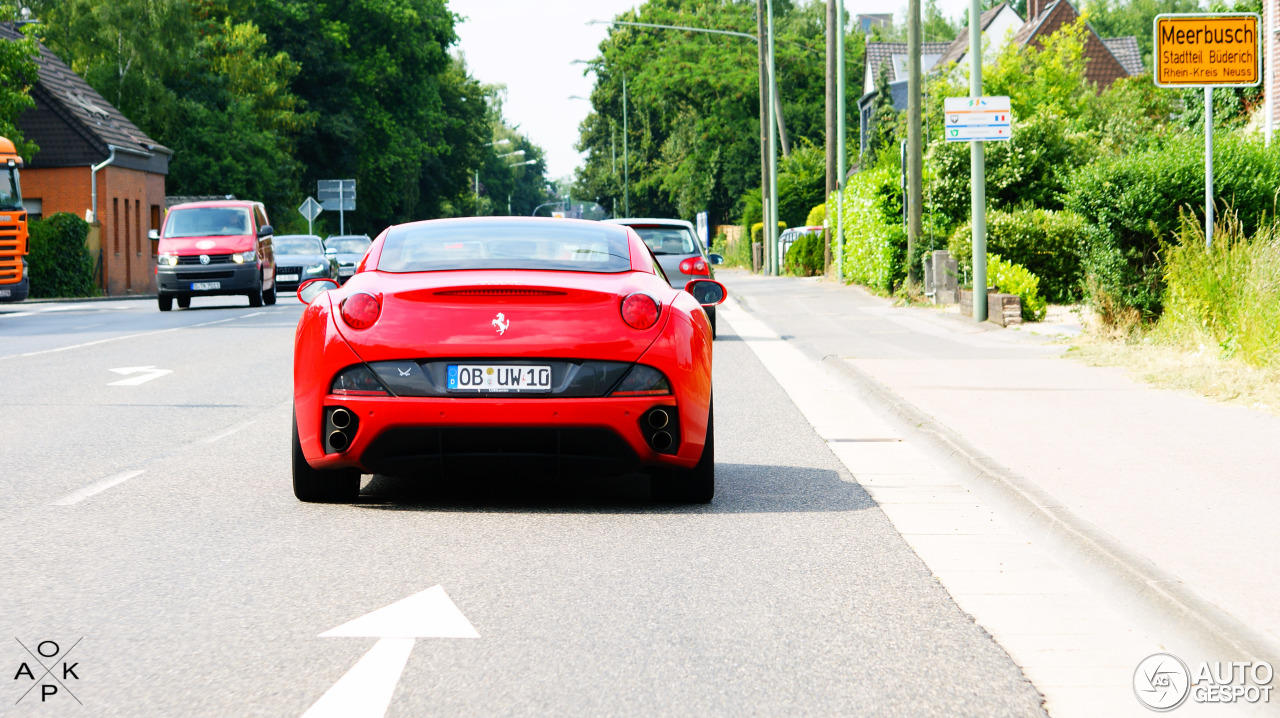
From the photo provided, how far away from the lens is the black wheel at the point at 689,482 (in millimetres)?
7453

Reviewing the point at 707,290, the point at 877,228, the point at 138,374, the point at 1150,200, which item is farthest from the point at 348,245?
the point at 707,290

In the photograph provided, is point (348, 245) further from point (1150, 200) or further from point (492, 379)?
point (492, 379)

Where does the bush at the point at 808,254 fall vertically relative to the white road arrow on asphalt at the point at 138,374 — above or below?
above

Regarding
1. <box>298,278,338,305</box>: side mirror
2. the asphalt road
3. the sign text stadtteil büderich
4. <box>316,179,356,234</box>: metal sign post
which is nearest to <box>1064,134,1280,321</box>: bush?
the sign text stadtteil büderich

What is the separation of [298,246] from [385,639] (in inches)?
A: 1461

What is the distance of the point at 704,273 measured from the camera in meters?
19.3

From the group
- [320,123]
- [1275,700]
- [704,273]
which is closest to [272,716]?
[1275,700]

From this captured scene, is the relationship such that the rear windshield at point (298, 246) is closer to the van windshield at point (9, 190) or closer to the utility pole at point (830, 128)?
the van windshield at point (9, 190)

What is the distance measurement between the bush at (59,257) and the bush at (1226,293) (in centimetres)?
3192

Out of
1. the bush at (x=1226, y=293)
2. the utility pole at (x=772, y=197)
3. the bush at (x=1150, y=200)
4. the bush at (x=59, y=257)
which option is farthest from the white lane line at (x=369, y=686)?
the utility pole at (x=772, y=197)

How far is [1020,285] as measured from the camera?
20.9 meters

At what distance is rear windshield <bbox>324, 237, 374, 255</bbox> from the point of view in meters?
43.9

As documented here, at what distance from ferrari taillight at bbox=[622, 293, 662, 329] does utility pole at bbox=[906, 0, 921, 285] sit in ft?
61.4

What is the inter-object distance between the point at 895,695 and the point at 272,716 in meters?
1.70
